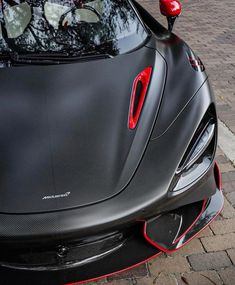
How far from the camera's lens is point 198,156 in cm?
178

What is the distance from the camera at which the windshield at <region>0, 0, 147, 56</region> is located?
7.24 feet

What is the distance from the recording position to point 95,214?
1.47m

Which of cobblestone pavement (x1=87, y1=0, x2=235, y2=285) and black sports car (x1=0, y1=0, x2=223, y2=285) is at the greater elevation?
black sports car (x1=0, y1=0, x2=223, y2=285)

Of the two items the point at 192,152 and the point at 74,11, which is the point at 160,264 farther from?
the point at 74,11

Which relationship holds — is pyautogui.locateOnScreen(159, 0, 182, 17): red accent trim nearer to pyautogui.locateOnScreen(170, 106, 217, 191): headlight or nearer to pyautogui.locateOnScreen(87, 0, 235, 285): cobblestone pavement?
pyautogui.locateOnScreen(87, 0, 235, 285): cobblestone pavement

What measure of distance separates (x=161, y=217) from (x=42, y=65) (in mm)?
1049

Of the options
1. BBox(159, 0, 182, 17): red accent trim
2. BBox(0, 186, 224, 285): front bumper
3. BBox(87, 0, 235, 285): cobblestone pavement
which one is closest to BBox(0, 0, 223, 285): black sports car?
BBox(0, 186, 224, 285): front bumper

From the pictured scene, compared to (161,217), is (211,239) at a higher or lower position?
lower

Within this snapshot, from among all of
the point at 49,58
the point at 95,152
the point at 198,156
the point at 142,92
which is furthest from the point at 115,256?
the point at 49,58

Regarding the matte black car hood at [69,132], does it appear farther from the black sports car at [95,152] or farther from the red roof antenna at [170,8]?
the red roof antenna at [170,8]

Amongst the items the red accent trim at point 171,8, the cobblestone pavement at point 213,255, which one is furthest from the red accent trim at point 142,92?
the red accent trim at point 171,8

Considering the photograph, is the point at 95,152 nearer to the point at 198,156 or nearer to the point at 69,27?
the point at 198,156

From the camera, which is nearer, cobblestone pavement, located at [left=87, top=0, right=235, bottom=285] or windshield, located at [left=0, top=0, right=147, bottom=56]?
cobblestone pavement, located at [left=87, top=0, right=235, bottom=285]

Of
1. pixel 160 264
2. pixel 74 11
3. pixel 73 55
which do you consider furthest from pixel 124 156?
pixel 74 11
